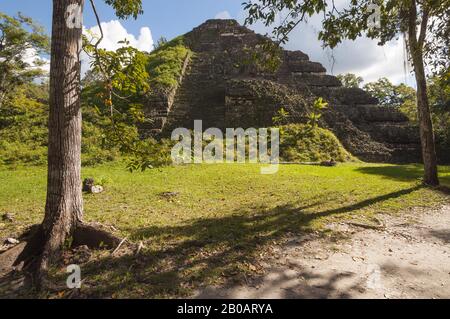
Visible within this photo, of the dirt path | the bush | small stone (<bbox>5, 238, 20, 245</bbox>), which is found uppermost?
the bush

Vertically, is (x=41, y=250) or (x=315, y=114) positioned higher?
(x=315, y=114)

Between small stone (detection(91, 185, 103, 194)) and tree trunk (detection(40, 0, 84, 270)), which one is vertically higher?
tree trunk (detection(40, 0, 84, 270))

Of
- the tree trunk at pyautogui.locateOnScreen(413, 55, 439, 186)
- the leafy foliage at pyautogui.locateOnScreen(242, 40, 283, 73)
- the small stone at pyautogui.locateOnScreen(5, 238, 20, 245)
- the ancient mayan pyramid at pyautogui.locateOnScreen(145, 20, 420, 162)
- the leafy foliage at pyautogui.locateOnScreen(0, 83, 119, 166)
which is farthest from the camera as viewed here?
the ancient mayan pyramid at pyautogui.locateOnScreen(145, 20, 420, 162)

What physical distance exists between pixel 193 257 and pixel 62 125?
2.58m

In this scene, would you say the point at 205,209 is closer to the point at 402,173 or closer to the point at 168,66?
the point at 402,173

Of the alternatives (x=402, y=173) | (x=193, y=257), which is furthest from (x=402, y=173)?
(x=193, y=257)

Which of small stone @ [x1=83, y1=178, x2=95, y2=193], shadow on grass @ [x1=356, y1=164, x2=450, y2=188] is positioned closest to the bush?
shadow on grass @ [x1=356, y1=164, x2=450, y2=188]

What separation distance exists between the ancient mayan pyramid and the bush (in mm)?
1099

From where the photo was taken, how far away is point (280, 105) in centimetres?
1856

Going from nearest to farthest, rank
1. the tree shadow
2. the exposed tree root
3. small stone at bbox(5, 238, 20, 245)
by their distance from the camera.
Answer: the exposed tree root
small stone at bbox(5, 238, 20, 245)
the tree shadow

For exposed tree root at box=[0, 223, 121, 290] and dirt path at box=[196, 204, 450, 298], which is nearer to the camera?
dirt path at box=[196, 204, 450, 298]

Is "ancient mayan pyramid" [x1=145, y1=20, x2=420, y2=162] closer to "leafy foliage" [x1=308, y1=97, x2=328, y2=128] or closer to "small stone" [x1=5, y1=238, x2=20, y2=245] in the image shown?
"leafy foliage" [x1=308, y1=97, x2=328, y2=128]

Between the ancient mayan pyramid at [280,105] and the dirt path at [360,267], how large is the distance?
11339 mm

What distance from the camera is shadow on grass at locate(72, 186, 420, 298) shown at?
388 cm
